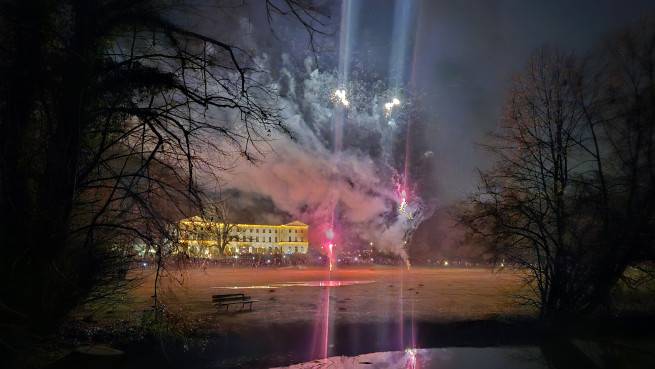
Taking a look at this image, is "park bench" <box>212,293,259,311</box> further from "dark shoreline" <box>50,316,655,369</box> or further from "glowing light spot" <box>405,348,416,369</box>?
"glowing light spot" <box>405,348,416,369</box>

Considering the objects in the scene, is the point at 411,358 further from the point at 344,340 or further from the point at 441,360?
the point at 344,340

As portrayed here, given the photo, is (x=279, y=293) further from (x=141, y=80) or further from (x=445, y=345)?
(x=141, y=80)

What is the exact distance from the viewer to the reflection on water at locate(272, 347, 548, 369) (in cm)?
1141

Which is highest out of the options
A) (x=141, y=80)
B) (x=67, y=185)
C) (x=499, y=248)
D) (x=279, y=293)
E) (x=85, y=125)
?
(x=141, y=80)

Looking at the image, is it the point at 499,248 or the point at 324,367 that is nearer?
the point at 324,367

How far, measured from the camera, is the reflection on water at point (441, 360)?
11414 mm

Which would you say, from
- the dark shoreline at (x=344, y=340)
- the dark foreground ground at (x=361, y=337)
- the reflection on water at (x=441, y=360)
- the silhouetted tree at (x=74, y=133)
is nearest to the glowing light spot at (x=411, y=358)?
the reflection on water at (x=441, y=360)

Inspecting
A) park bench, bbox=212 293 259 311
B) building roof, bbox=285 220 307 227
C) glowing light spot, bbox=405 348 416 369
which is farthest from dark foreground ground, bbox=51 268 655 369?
building roof, bbox=285 220 307 227

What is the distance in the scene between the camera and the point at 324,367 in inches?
444

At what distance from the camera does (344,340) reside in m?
14.2

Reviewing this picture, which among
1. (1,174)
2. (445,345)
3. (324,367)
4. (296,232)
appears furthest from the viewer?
(296,232)

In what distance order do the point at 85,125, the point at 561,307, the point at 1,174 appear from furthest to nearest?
the point at 561,307
the point at 85,125
the point at 1,174

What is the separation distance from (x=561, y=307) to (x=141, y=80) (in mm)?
15883

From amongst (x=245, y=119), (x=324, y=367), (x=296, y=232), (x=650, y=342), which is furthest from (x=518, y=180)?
(x=296, y=232)
